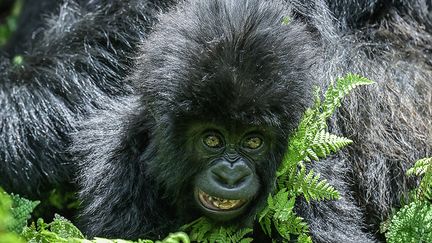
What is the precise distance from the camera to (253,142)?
3988mm

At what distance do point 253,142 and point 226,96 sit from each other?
0.27m

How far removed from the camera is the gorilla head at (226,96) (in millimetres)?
3859

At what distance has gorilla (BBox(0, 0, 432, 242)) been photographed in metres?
3.91

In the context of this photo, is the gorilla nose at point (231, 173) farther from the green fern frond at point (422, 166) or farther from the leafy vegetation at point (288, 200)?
the green fern frond at point (422, 166)

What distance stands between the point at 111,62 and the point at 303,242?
1.64 metres

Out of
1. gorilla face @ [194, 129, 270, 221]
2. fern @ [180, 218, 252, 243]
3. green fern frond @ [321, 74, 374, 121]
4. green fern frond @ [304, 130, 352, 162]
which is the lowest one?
fern @ [180, 218, 252, 243]

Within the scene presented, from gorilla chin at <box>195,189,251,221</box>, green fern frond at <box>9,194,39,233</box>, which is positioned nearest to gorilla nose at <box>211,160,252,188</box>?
gorilla chin at <box>195,189,251,221</box>

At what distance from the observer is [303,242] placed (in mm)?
4160

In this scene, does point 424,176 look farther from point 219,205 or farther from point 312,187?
point 219,205

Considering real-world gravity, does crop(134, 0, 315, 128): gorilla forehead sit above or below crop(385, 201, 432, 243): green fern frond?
above

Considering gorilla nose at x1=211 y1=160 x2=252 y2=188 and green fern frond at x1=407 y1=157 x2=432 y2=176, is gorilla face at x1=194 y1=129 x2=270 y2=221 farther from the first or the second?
green fern frond at x1=407 y1=157 x2=432 y2=176

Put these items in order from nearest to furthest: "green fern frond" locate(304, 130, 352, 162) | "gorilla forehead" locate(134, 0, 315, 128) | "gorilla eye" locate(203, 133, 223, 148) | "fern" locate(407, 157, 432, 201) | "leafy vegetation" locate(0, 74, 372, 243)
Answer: "gorilla forehead" locate(134, 0, 315, 128) → "gorilla eye" locate(203, 133, 223, 148) → "leafy vegetation" locate(0, 74, 372, 243) → "green fern frond" locate(304, 130, 352, 162) → "fern" locate(407, 157, 432, 201)

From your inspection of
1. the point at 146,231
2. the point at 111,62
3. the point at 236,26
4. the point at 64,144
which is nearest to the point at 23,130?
the point at 64,144

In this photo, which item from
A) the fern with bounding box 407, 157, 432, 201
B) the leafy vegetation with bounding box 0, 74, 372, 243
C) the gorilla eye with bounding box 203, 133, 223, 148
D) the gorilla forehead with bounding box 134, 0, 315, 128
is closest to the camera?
the gorilla forehead with bounding box 134, 0, 315, 128
